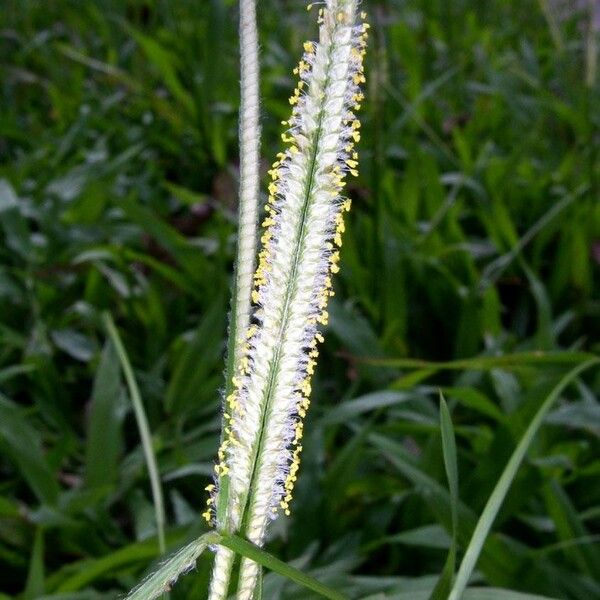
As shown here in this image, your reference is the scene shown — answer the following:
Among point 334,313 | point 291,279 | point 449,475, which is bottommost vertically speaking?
point 334,313

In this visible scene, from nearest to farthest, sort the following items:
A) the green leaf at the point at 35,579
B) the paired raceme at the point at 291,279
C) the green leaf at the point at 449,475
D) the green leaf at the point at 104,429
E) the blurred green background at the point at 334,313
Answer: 1. the paired raceme at the point at 291,279
2. the green leaf at the point at 449,475
3. the green leaf at the point at 35,579
4. the blurred green background at the point at 334,313
5. the green leaf at the point at 104,429

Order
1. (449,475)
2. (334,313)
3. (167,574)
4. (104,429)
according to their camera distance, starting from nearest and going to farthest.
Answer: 1. (167,574)
2. (449,475)
3. (104,429)
4. (334,313)

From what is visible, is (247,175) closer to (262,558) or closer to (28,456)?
(262,558)

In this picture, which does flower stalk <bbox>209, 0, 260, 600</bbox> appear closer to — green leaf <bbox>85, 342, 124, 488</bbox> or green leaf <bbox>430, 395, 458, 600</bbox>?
green leaf <bbox>430, 395, 458, 600</bbox>

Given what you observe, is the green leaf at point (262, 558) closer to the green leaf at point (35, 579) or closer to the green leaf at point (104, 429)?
the green leaf at point (35, 579)

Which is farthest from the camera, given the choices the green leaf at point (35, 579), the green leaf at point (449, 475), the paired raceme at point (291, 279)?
the green leaf at point (35, 579)

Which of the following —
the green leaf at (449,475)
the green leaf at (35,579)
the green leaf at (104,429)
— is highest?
the green leaf at (449,475)

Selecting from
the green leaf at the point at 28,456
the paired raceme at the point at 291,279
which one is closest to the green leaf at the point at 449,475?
the paired raceme at the point at 291,279

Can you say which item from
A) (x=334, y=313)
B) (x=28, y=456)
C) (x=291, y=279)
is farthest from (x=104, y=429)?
(x=291, y=279)
